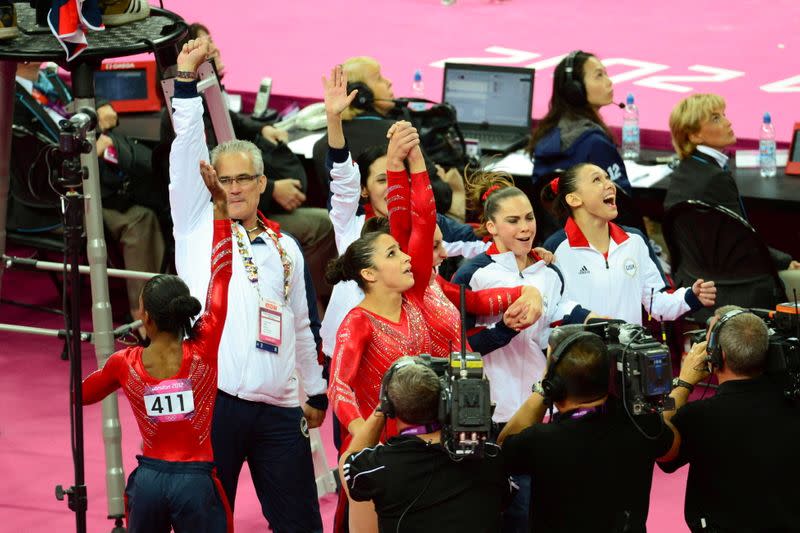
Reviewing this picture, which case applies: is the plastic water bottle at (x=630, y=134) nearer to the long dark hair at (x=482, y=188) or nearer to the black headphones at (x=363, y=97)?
the black headphones at (x=363, y=97)

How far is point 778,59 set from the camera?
9.60 metres

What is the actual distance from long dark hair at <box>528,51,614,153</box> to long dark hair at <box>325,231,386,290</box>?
261 cm

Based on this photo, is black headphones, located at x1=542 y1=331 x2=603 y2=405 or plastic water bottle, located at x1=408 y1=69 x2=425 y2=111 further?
plastic water bottle, located at x1=408 y1=69 x2=425 y2=111

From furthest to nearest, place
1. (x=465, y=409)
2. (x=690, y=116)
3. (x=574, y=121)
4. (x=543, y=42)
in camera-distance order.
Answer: (x=543, y=42) < (x=574, y=121) < (x=690, y=116) < (x=465, y=409)

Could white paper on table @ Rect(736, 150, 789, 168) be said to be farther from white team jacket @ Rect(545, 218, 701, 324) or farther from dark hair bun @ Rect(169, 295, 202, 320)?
dark hair bun @ Rect(169, 295, 202, 320)

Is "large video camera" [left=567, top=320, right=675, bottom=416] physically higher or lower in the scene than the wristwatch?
higher

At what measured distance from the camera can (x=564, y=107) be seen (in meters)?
6.45

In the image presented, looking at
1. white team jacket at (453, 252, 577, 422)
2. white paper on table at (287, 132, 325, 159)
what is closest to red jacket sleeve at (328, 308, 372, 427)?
white team jacket at (453, 252, 577, 422)

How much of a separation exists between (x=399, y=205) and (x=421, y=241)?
0.13m

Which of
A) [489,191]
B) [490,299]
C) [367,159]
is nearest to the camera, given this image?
[490,299]

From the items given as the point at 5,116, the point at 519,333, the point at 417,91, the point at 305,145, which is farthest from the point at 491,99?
the point at 5,116

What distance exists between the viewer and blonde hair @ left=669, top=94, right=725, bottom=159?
609 centimetres

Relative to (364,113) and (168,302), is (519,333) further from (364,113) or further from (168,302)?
(364,113)

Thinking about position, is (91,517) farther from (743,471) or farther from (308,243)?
(743,471)
